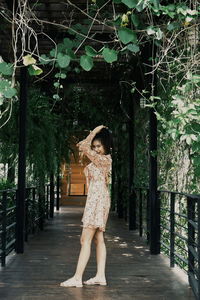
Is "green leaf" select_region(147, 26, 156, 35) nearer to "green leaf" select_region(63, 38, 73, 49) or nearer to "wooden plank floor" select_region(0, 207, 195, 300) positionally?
"green leaf" select_region(63, 38, 73, 49)

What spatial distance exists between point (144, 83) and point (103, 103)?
3.83m

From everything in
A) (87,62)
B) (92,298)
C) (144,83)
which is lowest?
(92,298)

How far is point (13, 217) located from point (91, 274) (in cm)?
232

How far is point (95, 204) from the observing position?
437cm

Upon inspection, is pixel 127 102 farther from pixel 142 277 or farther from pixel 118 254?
pixel 142 277

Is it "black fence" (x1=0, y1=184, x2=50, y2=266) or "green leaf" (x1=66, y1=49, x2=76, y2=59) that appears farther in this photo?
"black fence" (x1=0, y1=184, x2=50, y2=266)

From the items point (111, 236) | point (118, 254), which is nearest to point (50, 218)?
point (111, 236)

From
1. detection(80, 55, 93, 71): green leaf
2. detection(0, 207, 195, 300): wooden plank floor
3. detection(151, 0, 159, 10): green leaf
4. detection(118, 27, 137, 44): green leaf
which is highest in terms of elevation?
detection(151, 0, 159, 10): green leaf

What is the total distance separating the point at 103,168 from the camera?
4.42 meters

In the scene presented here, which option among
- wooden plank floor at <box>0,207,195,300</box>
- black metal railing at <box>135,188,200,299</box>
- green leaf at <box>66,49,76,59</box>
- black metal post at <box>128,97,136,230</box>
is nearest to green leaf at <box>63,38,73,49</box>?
green leaf at <box>66,49,76,59</box>

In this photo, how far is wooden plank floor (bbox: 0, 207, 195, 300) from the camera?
4.09 metres

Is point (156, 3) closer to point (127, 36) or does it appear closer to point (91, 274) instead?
point (127, 36)

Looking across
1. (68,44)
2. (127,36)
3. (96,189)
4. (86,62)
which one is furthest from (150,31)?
(96,189)

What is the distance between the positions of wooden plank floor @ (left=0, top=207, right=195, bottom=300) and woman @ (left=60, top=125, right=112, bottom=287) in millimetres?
137
